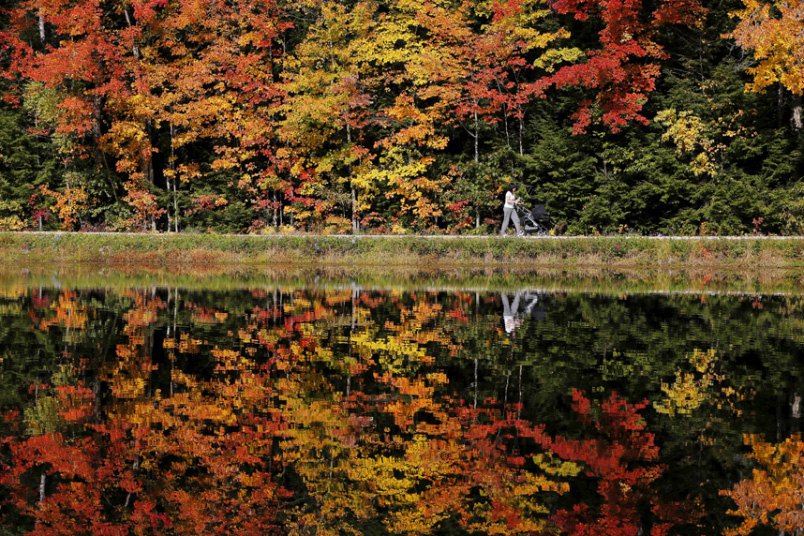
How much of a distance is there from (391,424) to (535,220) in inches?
906

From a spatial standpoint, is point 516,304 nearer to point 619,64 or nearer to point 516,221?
point 516,221

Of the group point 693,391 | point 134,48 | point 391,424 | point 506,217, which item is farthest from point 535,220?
point 391,424

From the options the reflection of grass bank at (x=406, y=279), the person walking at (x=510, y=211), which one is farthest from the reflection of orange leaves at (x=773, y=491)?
the person walking at (x=510, y=211)

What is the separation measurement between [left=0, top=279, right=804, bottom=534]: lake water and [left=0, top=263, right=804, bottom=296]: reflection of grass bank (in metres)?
6.33

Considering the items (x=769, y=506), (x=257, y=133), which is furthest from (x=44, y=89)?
(x=769, y=506)

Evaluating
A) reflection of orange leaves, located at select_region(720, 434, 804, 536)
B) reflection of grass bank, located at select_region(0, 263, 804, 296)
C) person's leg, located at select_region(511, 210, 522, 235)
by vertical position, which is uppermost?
person's leg, located at select_region(511, 210, 522, 235)

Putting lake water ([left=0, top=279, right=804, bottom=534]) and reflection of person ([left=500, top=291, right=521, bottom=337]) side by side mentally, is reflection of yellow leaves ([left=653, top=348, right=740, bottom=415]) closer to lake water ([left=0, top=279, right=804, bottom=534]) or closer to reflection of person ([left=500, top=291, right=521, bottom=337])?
lake water ([left=0, top=279, right=804, bottom=534])

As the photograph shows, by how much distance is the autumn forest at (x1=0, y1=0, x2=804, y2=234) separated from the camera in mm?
30266

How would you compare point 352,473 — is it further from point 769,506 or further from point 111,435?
point 769,506

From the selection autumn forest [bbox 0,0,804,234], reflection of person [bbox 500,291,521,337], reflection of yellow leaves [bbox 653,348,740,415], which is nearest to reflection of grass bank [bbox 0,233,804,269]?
autumn forest [bbox 0,0,804,234]

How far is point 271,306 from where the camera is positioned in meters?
18.3

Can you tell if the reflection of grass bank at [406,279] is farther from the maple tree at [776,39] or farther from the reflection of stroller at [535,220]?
the maple tree at [776,39]

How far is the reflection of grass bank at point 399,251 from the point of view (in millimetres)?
27297

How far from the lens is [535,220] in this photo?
103 feet
